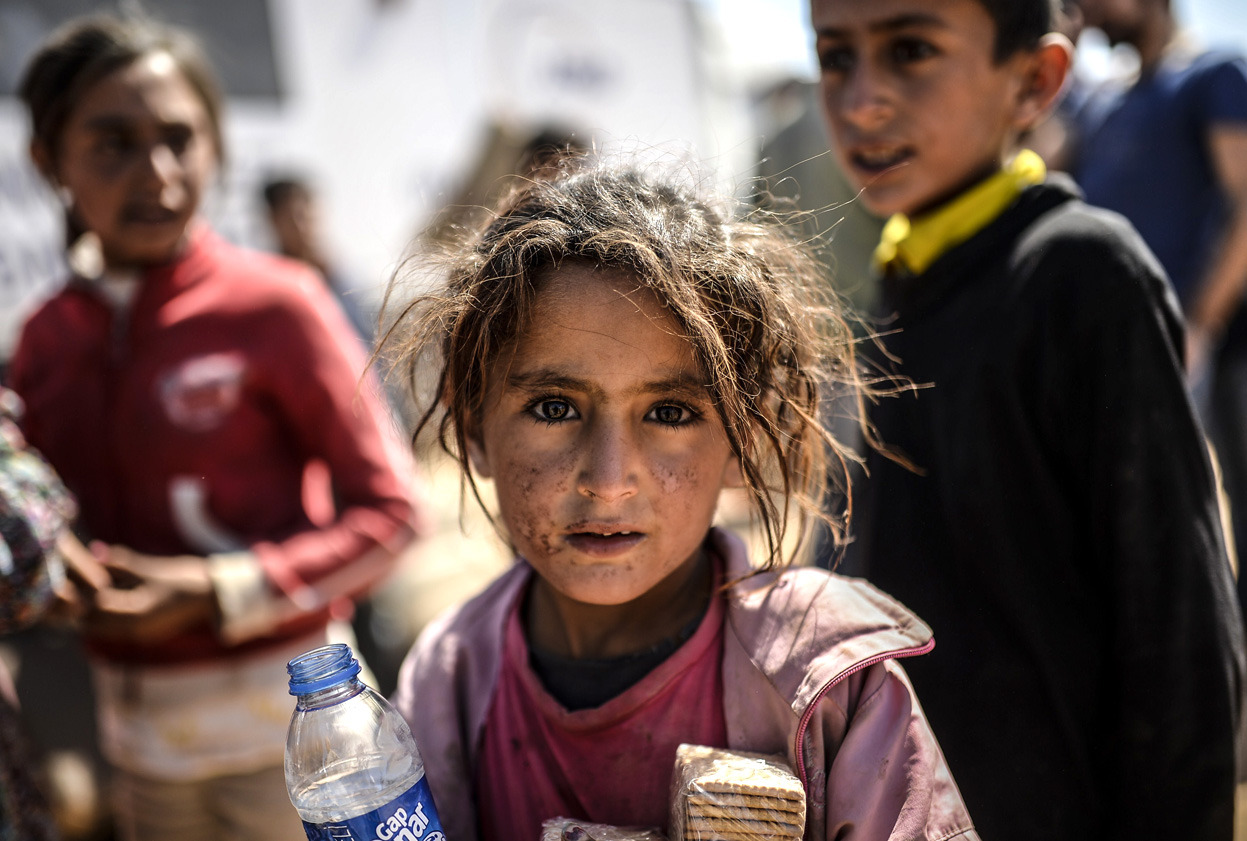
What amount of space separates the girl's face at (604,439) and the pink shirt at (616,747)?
139 mm

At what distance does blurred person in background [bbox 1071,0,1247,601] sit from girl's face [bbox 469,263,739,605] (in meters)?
2.38

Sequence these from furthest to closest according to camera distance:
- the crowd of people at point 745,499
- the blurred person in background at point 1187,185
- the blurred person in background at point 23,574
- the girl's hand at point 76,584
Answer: the blurred person in background at point 1187,185
the girl's hand at point 76,584
the blurred person in background at point 23,574
the crowd of people at point 745,499

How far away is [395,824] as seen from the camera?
3.04 feet

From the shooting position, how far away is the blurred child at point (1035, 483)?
1.25 meters

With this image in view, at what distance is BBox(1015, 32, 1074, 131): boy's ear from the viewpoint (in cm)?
154

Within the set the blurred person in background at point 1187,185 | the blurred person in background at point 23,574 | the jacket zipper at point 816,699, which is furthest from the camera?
the blurred person in background at point 1187,185

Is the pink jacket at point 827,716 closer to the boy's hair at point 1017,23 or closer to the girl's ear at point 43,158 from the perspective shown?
the boy's hair at point 1017,23

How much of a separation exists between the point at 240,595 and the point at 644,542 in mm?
1044

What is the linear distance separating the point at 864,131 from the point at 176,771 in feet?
6.06

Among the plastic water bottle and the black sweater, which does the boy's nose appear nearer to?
the black sweater

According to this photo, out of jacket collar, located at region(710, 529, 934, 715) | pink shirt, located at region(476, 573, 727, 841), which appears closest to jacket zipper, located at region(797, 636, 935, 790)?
jacket collar, located at region(710, 529, 934, 715)

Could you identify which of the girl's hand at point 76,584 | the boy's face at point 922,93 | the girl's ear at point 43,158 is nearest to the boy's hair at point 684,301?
the boy's face at point 922,93

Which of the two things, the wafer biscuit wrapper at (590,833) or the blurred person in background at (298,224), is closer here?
the wafer biscuit wrapper at (590,833)

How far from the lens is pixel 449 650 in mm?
1357
